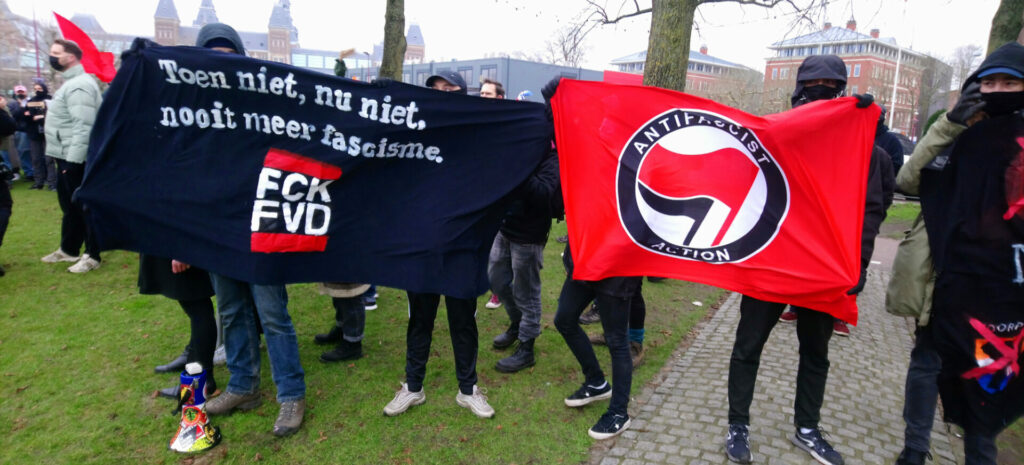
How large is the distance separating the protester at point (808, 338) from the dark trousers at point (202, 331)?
339 cm

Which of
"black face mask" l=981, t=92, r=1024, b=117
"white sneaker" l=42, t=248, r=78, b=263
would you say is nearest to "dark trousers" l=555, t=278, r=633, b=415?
"black face mask" l=981, t=92, r=1024, b=117

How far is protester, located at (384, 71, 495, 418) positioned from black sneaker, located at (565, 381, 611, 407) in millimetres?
560

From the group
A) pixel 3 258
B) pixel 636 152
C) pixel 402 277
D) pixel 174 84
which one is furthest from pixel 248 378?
pixel 3 258

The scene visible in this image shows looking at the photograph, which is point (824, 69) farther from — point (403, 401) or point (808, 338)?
point (403, 401)

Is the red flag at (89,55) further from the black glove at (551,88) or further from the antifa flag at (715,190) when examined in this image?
the antifa flag at (715,190)

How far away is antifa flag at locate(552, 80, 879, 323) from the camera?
3.14 m

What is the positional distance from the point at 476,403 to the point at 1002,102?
337 centimetres

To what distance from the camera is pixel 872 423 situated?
385cm

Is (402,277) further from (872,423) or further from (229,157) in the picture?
(872,423)

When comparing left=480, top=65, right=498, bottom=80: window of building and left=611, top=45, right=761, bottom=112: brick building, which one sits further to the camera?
left=611, top=45, right=761, bottom=112: brick building

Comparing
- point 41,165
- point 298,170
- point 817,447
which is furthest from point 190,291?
point 41,165

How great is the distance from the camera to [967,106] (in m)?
2.82

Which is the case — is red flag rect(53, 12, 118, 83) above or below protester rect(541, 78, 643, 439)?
above

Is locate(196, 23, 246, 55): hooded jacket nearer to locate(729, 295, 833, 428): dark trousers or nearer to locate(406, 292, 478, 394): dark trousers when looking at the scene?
locate(406, 292, 478, 394): dark trousers
